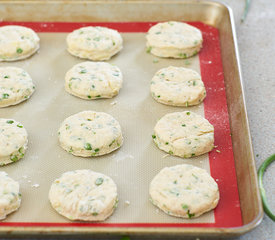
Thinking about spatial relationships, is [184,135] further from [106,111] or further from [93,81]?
[93,81]

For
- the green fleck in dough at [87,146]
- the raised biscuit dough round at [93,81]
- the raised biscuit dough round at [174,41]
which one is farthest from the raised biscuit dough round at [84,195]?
the raised biscuit dough round at [174,41]

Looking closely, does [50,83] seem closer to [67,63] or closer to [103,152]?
[67,63]

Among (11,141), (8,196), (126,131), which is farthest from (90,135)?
(8,196)

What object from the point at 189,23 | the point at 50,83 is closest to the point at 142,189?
the point at 50,83

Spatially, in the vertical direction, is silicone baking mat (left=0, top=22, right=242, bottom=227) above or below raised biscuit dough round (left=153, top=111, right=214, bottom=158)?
below

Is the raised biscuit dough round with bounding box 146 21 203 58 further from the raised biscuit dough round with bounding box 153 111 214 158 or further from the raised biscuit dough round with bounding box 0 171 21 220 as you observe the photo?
the raised biscuit dough round with bounding box 0 171 21 220

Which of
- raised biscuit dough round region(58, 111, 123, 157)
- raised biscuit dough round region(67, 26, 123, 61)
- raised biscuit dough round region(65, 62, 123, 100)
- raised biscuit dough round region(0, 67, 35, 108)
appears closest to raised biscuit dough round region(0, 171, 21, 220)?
raised biscuit dough round region(58, 111, 123, 157)
